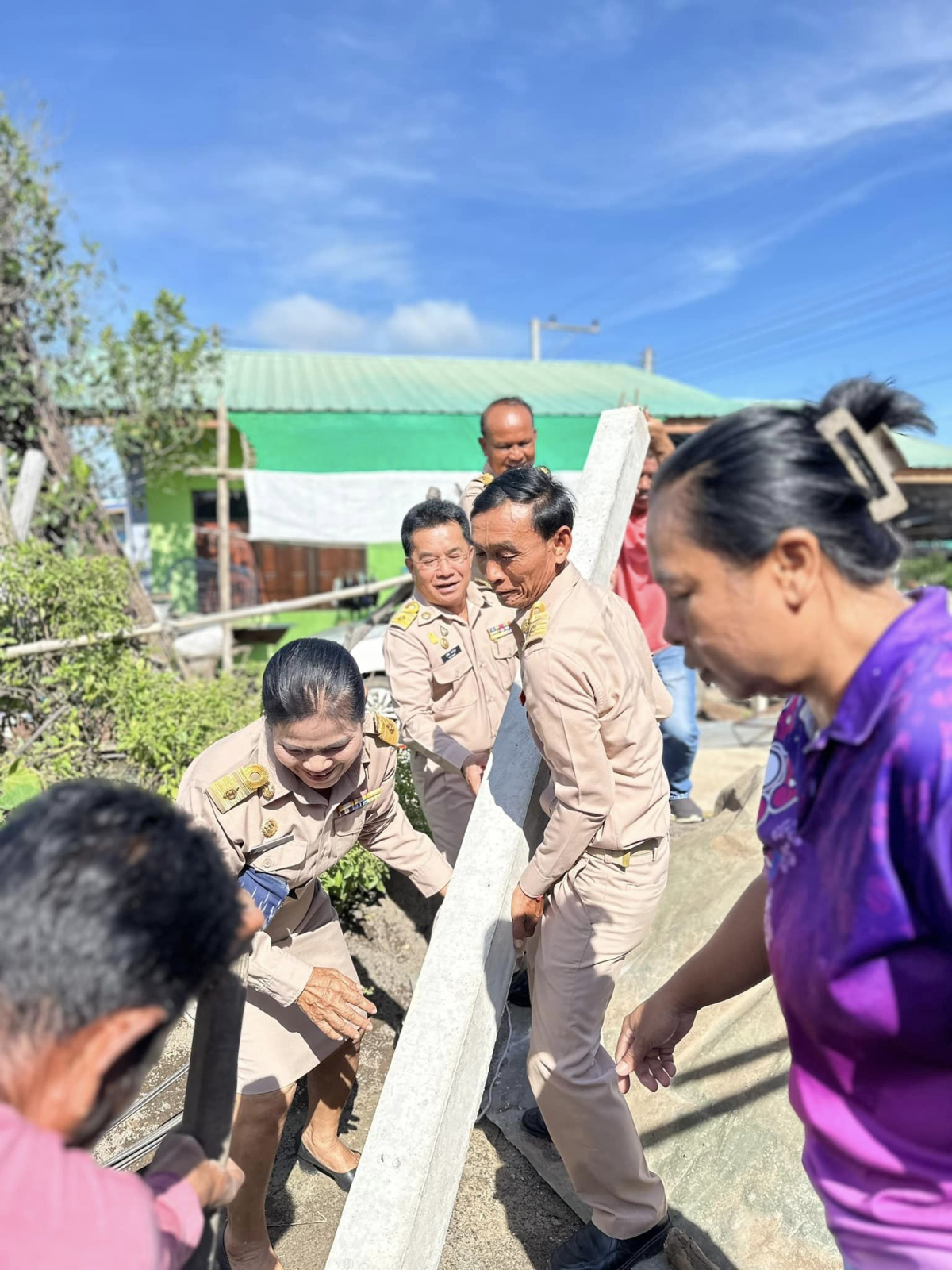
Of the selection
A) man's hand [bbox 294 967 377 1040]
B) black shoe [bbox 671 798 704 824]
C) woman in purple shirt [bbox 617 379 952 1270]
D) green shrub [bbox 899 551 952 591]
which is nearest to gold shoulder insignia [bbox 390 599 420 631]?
man's hand [bbox 294 967 377 1040]

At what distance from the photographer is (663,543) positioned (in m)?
1.16

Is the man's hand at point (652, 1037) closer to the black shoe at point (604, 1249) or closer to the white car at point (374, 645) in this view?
the black shoe at point (604, 1249)

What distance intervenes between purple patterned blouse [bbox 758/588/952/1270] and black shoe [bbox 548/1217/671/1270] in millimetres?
1418

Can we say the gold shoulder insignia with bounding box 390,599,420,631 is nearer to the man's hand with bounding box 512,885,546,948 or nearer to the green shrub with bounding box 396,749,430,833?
the green shrub with bounding box 396,749,430,833

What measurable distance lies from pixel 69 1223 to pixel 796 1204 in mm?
2147

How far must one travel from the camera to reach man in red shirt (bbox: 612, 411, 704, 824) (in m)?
4.05

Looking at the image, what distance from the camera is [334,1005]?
2230 millimetres

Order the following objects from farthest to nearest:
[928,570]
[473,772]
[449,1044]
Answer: [928,570] < [473,772] < [449,1044]

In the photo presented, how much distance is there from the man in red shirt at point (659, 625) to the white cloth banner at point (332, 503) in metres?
5.37

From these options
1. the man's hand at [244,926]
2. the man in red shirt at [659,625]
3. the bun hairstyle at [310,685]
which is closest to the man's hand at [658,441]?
the man in red shirt at [659,625]

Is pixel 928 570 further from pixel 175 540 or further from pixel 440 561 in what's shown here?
pixel 440 561

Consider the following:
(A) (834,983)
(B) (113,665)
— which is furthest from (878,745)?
(B) (113,665)

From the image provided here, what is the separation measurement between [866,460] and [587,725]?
118cm

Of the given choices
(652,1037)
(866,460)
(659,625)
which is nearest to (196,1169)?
(652,1037)
